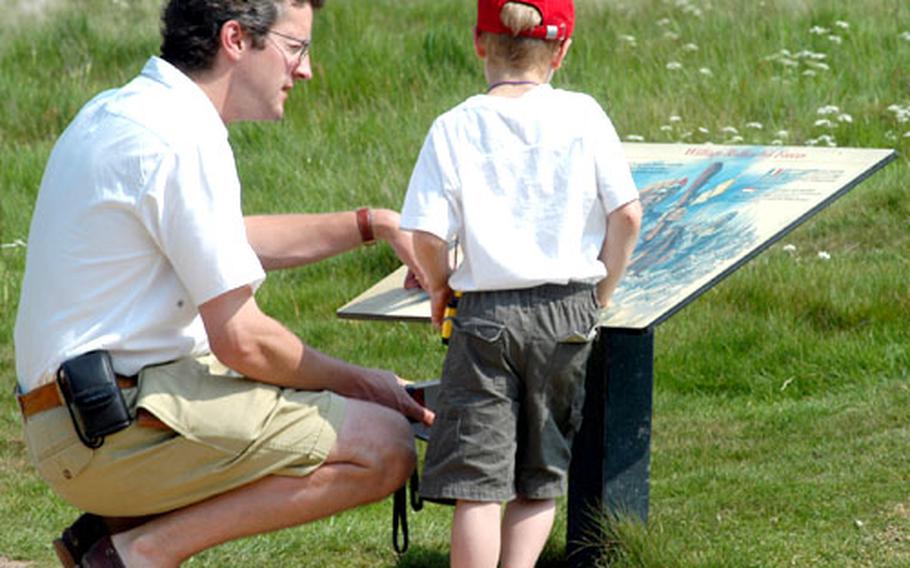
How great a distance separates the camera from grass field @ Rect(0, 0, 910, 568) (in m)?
5.09

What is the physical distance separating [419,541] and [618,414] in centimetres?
98

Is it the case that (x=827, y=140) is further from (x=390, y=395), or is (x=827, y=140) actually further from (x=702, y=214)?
(x=390, y=395)

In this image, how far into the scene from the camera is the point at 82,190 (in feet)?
12.1

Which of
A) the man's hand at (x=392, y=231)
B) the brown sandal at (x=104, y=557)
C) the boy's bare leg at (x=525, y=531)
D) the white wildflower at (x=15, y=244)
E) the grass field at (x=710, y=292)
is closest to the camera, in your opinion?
the brown sandal at (x=104, y=557)

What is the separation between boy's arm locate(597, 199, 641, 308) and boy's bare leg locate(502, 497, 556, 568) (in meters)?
0.50

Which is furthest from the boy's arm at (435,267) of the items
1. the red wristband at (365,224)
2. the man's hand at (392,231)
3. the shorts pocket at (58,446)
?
the shorts pocket at (58,446)

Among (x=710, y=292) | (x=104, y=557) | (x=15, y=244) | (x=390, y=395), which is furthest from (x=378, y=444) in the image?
(x=15, y=244)

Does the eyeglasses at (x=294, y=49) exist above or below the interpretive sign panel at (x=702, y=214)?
above

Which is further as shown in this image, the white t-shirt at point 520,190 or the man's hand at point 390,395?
the man's hand at point 390,395

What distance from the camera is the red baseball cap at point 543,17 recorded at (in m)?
4.01

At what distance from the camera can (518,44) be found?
4.04m

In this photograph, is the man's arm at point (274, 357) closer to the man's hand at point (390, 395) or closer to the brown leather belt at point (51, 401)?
the man's hand at point (390, 395)

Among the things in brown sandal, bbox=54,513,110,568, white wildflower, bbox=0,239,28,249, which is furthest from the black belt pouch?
white wildflower, bbox=0,239,28,249

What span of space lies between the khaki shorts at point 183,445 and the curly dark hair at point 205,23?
26.8 inches
